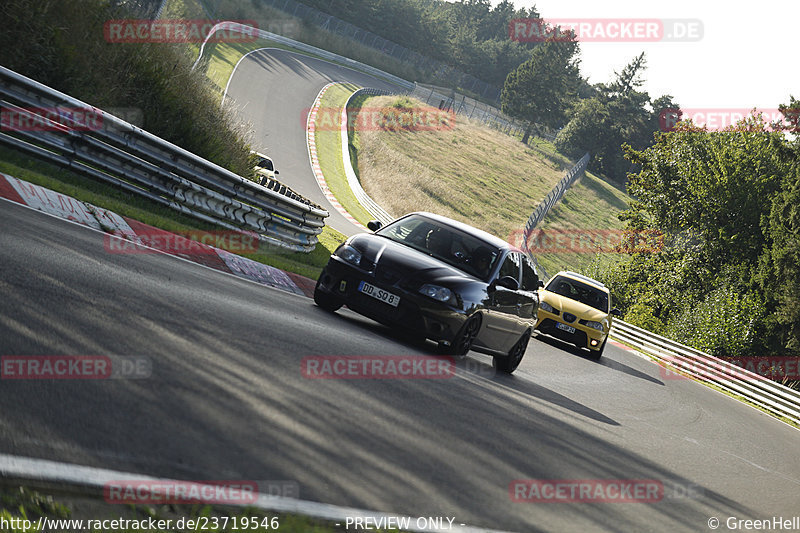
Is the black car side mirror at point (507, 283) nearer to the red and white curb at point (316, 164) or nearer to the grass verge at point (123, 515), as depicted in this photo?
the grass verge at point (123, 515)

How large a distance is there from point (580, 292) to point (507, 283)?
10674 mm

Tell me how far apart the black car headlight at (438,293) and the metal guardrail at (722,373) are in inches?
662

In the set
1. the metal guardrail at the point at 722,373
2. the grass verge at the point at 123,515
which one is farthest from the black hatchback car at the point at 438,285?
the metal guardrail at the point at 722,373

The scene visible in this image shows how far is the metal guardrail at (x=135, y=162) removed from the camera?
11.0 meters

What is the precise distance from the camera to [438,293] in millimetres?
9680

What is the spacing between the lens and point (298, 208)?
15602 millimetres

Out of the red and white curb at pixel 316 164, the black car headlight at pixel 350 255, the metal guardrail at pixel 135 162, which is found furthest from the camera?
the red and white curb at pixel 316 164

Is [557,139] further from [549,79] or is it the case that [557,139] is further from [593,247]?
[593,247]

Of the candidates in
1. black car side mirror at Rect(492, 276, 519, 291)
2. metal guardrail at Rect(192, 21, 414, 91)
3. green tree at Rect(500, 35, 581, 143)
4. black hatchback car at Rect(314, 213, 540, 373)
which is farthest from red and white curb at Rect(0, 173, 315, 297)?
green tree at Rect(500, 35, 581, 143)

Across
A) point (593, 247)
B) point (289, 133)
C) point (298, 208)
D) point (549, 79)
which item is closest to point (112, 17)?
point (298, 208)

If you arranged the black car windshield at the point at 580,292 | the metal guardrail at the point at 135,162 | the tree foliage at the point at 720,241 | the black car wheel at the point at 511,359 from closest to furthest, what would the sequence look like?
the metal guardrail at the point at 135,162 → the black car wheel at the point at 511,359 → the black car windshield at the point at 580,292 → the tree foliage at the point at 720,241

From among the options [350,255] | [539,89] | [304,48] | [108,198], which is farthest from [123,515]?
[539,89]

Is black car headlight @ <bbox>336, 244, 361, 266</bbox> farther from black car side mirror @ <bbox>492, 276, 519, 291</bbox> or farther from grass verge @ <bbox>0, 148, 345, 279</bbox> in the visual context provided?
grass verge @ <bbox>0, 148, 345, 279</bbox>

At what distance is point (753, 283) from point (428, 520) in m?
31.8
